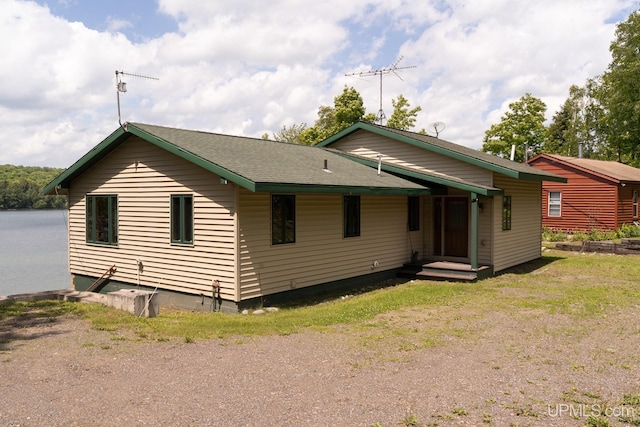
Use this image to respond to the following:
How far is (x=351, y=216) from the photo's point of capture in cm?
1366

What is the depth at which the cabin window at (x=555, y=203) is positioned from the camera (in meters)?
27.6

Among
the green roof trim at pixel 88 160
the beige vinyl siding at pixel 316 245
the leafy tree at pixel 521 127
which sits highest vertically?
the leafy tree at pixel 521 127

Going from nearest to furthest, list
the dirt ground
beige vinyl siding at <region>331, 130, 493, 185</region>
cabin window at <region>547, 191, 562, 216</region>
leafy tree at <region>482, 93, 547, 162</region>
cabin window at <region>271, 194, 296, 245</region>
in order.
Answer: the dirt ground, cabin window at <region>271, 194, 296, 245</region>, beige vinyl siding at <region>331, 130, 493, 185</region>, cabin window at <region>547, 191, 562, 216</region>, leafy tree at <region>482, 93, 547, 162</region>

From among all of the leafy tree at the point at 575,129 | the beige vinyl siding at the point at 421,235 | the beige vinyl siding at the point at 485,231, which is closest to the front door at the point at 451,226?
the beige vinyl siding at the point at 421,235

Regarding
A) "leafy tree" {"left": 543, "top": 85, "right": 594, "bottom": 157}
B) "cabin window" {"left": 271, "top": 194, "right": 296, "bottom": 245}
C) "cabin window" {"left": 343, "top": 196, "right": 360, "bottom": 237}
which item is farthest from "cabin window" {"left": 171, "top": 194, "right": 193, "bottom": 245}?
"leafy tree" {"left": 543, "top": 85, "right": 594, "bottom": 157}

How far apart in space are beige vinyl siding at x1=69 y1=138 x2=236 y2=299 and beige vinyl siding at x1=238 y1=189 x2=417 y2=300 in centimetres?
47

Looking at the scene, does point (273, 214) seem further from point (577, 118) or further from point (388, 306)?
point (577, 118)

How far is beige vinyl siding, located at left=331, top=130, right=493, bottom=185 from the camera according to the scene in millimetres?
15430

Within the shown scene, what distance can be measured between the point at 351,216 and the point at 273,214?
2.93m

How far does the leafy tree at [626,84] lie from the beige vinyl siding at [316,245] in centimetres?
2897

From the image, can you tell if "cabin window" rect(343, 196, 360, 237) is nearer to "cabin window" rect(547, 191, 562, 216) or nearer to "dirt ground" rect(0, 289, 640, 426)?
"dirt ground" rect(0, 289, 640, 426)

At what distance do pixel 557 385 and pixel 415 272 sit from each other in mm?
9025

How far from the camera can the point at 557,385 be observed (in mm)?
6145

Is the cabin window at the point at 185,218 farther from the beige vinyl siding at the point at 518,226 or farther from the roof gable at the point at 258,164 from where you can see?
the beige vinyl siding at the point at 518,226
